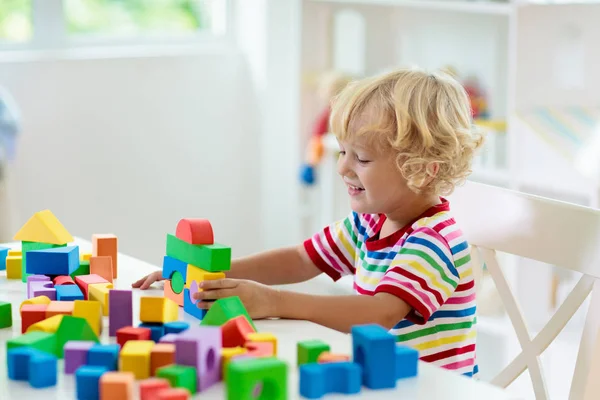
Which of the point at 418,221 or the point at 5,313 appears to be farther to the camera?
the point at 418,221

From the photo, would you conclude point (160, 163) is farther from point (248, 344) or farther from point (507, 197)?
point (248, 344)

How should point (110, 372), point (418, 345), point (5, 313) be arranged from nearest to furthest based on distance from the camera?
point (110, 372), point (5, 313), point (418, 345)

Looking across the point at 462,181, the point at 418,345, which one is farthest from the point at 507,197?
the point at 418,345

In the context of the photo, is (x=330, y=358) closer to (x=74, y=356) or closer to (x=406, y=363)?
(x=406, y=363)

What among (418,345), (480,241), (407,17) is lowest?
(418,345)

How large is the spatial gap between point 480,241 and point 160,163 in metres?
1.76

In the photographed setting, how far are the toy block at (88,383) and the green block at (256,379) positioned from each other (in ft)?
0.38

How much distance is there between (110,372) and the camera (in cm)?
74

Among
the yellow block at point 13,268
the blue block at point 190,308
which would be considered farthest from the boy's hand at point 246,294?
the yellow block at point 13,268

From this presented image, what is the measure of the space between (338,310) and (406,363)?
202 millimetres

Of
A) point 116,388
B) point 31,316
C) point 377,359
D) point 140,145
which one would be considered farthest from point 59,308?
point 140,145

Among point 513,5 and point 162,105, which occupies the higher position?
point 513,5

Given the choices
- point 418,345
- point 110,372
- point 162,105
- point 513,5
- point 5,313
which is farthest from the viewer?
point 162,105

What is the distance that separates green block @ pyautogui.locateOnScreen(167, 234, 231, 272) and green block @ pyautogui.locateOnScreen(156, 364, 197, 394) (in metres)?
0.24
